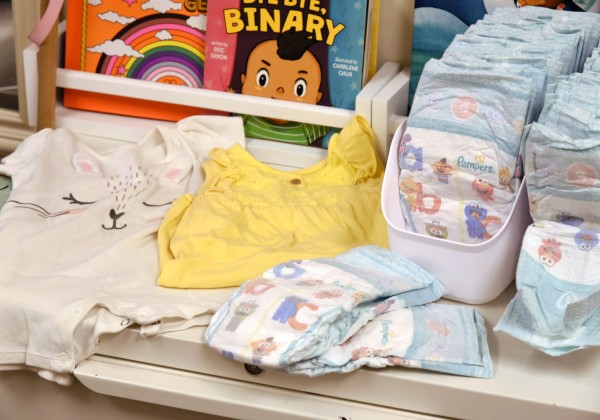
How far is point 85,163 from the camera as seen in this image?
1.65 meters

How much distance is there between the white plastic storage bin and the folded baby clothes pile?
0.06ft

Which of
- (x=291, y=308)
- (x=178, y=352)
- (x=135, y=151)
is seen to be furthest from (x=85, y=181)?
(x=291, y=308)

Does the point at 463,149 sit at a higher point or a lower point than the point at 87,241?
higher

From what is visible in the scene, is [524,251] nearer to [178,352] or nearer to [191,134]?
[178,352]

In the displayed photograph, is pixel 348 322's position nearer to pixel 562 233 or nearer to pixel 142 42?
pixel 562 233

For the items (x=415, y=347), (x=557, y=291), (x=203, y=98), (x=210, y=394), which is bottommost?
(x=210, y=394)

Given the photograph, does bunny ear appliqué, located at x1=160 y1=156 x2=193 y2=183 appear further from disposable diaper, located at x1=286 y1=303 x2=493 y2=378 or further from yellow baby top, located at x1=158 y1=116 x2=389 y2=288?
disposable diaper, located at x1=286 y1=303 x2=493 y2=378

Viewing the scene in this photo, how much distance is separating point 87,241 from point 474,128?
650 mm

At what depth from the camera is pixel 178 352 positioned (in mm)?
1300

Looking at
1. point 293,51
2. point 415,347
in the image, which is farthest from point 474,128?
point 293,51

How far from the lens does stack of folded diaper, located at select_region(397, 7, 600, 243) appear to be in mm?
1269

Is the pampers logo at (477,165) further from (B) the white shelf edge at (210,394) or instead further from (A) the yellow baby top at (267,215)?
(B) the white shelf edge at (210,394)

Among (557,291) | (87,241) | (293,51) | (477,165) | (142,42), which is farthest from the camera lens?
(142,42)

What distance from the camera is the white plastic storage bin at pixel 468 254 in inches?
50.6
